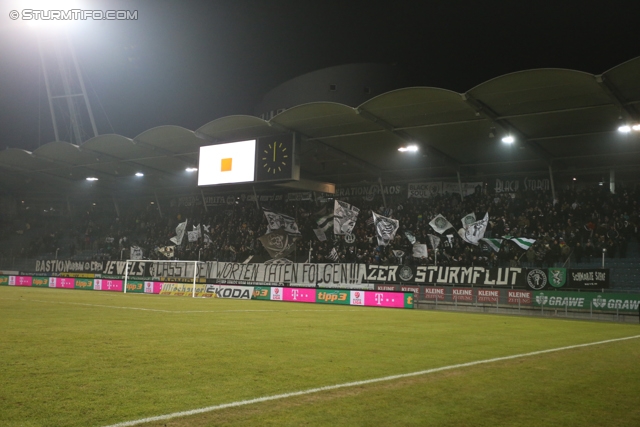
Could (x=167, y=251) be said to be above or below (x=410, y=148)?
below

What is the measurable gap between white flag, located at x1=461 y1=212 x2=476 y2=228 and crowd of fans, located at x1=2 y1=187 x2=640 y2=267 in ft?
2.42

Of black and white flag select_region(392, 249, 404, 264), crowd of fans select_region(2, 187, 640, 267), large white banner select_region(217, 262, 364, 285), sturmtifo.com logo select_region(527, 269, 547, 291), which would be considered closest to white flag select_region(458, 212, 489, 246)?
crowd of fans select_region(2, 187, 640, 267)

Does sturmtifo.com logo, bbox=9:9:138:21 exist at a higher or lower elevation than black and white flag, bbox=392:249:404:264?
higher

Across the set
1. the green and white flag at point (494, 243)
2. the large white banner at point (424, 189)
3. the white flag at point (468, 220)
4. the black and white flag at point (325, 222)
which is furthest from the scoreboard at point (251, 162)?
the large white banner at point (424, 189)

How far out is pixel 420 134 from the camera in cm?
3334

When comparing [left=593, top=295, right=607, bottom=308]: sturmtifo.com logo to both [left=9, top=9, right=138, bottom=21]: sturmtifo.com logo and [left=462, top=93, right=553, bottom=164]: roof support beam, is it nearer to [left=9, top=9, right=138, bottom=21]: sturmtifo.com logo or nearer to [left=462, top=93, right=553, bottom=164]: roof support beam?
[left=462, top=93, right=553, bottom=164]: roof support beam

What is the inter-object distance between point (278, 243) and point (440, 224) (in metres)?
11.5

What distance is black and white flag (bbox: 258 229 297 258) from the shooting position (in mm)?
38844

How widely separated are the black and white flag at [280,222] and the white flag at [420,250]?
988cm

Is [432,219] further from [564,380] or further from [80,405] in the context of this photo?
[80,405]

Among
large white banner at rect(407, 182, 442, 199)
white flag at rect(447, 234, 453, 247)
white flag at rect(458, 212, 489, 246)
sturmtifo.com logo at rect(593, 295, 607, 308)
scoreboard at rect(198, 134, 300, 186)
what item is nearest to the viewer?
sturmtifo.com logo at rect(593, 295, 607, 308)

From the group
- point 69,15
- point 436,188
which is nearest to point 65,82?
point 69,15

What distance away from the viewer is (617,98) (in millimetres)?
25344

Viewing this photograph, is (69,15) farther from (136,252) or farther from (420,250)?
(420,250)
